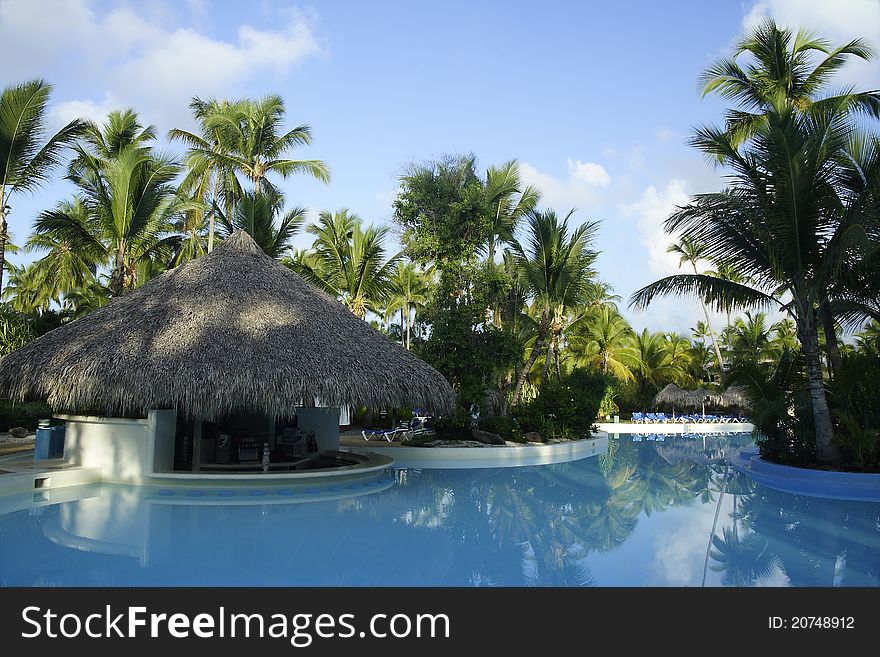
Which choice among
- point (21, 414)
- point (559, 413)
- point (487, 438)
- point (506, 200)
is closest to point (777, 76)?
point (506, 200)

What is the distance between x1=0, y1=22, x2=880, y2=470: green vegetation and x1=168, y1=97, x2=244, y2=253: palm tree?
6cm

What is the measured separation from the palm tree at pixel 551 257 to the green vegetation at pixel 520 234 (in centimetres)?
6

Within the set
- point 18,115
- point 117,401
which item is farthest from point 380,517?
point 18,115

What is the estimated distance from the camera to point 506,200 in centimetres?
1852

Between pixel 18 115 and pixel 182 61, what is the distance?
3352mm

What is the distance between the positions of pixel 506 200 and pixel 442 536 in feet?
44.2

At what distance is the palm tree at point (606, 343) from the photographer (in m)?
28.8

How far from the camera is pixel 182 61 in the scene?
38.0 ft

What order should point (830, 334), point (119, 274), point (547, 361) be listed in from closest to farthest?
point (830, 334) < point (119, 274) < point (547, 361)

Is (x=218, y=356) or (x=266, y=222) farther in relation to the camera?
(x=266, y=222)

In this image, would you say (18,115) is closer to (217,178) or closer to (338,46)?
(338,46)

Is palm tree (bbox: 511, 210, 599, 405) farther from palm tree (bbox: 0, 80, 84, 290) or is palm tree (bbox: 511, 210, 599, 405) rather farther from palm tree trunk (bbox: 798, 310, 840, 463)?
palm tree (bbox: 0, 80, 84, 290)

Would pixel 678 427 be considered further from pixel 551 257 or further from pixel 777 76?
pixel 777 76

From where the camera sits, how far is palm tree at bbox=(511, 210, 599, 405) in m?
16.8
